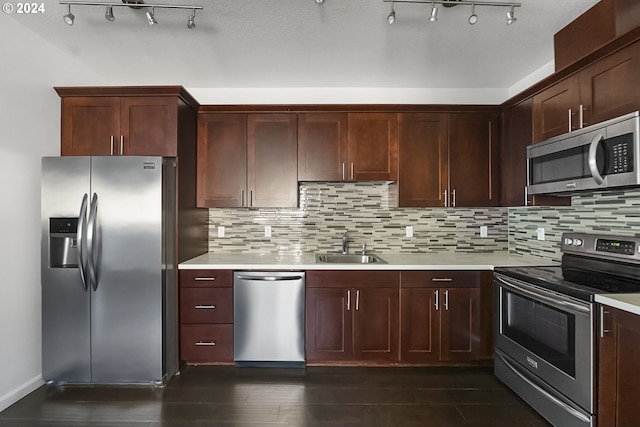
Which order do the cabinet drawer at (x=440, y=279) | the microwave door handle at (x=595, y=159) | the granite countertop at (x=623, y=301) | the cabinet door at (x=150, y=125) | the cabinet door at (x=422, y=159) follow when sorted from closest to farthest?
the granite countertop at (x=623, y=301), the microwave door handle at (x=595, y=159), the cabinet door at (x=150, y=125), the cabinet drawer at (x=440, y=279), the cabinet door at (x=422, y=159)

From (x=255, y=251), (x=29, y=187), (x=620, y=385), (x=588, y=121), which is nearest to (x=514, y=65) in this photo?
(x=588, y=121)

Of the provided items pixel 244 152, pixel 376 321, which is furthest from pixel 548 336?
pixel 244 152

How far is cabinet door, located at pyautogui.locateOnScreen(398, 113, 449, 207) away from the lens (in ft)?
10.6

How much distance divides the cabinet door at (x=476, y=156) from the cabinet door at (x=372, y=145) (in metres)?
0.54

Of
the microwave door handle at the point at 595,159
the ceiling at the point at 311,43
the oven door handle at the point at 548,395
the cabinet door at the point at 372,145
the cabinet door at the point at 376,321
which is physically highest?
the ceiling at the point at 311,43

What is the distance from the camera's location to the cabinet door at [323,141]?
3244 millimetres

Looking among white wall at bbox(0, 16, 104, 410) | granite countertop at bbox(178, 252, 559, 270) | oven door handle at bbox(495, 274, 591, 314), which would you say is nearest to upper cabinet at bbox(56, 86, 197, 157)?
white wall at bbox(0, 16, 104, 410)

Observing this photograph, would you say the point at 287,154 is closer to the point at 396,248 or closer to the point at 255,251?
the point at 255,251

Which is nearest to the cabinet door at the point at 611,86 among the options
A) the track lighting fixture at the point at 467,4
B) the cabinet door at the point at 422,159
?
the track lighting fixture at the point at 467,4

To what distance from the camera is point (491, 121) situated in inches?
128

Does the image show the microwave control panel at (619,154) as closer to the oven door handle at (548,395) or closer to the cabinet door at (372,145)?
the oven door handle at (548,395)

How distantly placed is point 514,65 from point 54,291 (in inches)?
160

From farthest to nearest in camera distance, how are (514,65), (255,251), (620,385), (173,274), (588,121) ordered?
(255,251), (514,65), (173,274), (588,121), (620,385)

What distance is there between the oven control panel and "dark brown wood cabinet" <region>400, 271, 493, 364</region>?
63 cm
